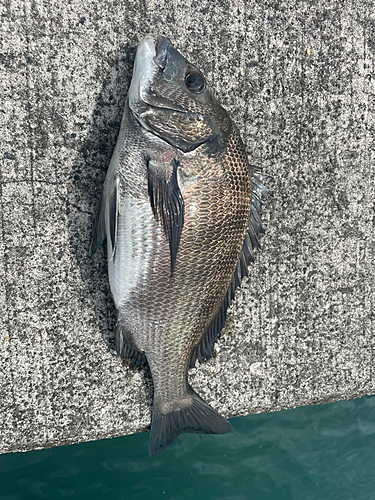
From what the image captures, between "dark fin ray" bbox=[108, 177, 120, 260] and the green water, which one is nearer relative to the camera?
"dark fin ray" bbox=[108, 177, 120, 260]

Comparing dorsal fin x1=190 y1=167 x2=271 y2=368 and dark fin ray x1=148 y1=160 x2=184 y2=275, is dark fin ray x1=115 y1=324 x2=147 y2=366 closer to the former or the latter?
dorsal fin x1=190 y1=167 x2=271 y2=368

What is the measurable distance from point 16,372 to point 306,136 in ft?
6.97

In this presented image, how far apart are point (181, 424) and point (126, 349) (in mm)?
467

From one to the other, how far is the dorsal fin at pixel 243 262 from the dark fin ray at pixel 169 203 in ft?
1.43

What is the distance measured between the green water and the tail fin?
46.1 inches

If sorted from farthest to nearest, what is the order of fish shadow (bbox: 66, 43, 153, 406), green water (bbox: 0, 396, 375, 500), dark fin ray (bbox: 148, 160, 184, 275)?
green water (bbox: 0, 396, 375, 500) < fish shadow (bbox: 66, 43, 153, 406) < dark fin ray (bbox: 148, 160, 184, 275)

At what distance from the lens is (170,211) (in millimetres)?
1512

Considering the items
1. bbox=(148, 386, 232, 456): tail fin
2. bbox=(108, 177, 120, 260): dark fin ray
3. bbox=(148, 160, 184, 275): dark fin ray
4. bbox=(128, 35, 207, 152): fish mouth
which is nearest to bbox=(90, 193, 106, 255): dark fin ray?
bbox=(108, 177, 120, 260): dark fin ray

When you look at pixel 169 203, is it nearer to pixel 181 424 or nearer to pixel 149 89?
pixel 149 89

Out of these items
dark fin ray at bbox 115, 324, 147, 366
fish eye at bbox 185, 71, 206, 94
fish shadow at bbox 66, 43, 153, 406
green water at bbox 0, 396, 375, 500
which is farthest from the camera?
green water at bbox 0, 396, 375, 500

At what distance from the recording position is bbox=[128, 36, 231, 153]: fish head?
61.8 inches

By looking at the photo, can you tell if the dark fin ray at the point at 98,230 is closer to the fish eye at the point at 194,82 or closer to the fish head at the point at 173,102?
the fish head at the point at 173,102

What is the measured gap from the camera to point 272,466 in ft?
9.82

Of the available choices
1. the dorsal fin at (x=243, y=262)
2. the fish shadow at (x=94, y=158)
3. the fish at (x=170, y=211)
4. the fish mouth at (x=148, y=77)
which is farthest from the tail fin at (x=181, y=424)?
the fish mouth at (x=148, y=77)
